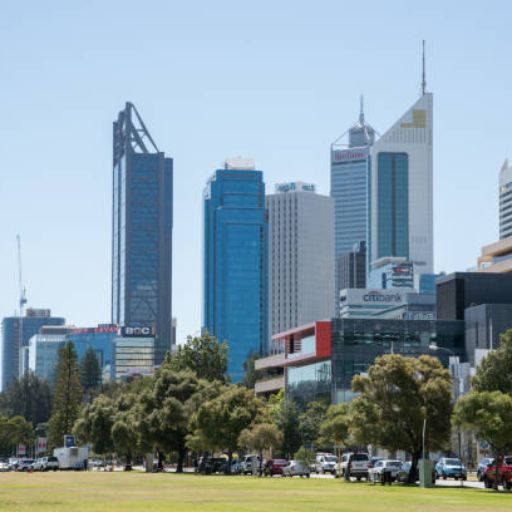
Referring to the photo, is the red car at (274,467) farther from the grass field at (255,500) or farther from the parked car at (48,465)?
the parked car at (48,465)

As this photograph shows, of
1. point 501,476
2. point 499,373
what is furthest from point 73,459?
point 501,476

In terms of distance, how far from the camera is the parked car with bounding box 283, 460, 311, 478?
107 metres

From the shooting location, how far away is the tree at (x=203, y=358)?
173m

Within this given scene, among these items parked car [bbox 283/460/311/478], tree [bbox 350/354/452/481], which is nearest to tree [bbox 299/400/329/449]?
parked car [bbox 283/460/311/478]

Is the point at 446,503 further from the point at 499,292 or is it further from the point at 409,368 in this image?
the point at 499,292

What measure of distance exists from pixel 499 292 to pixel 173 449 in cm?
5833

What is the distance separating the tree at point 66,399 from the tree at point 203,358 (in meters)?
21.4

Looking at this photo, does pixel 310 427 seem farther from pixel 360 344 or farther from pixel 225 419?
→ pixel 225 419

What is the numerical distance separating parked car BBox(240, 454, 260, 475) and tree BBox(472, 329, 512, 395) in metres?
38.1

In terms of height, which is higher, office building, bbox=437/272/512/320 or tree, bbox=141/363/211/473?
office building, bbox=437/272/512/320

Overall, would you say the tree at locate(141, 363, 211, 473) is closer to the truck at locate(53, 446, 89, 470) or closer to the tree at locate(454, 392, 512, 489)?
the truck at locate(53, 446, 89, 470)

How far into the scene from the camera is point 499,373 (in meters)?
82.8

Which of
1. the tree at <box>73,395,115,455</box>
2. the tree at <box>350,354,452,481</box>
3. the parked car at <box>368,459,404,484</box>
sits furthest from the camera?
the tree at <box>73,395,115,455</box>

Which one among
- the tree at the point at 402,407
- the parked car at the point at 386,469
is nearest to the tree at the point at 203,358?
the parked car at the point at 386,469
